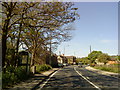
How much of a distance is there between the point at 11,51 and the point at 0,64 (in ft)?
13.8

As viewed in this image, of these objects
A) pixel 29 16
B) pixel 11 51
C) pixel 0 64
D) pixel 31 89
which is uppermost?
pixel 29 16

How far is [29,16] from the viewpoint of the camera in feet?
44.5

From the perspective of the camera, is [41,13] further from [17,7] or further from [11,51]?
[11,51]

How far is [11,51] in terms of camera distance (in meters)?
16.6

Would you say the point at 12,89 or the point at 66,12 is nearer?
the point at 12,89

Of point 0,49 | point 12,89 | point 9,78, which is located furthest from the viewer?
point 0,49

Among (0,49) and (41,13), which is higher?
(41,13)

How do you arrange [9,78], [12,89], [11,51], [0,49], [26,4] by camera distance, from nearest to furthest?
1. [12,89]
2. [9,78]
3. [26,4]
4. [0,49]
5. [11,51]

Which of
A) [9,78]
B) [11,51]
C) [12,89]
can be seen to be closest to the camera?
[12,89]

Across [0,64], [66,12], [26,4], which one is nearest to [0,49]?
[0,64]

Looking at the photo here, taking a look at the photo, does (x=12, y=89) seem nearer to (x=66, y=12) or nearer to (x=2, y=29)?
(x=2, y=29)

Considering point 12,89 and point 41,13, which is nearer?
point 12,89

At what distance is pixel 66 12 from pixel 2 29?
539 centimetres

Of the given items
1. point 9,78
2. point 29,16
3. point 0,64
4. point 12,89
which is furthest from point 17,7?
point 12,89
